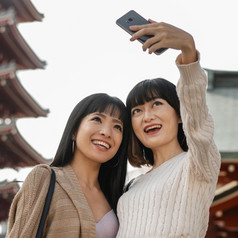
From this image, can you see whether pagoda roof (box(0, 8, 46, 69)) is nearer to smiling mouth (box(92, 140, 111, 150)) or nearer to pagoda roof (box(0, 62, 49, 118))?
pagoda roof (box(0, 62, 49, 118))

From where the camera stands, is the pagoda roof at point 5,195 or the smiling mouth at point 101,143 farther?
the pagoda roof at point 5,195

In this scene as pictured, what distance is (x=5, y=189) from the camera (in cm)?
→ 1095

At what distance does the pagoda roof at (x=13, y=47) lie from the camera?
1124cm

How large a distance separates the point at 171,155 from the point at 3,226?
42.5ft

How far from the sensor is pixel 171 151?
2.62m

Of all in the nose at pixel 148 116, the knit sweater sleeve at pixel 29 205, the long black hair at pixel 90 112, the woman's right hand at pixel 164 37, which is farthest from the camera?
the long black hair at pixel 90 112

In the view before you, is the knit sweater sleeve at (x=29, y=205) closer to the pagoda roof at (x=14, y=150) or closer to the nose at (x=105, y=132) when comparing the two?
the nose at (x=105, y=132)

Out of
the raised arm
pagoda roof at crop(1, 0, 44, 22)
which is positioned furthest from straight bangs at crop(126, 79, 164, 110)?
pagoda roof at crop(1, 0, 44, 22)

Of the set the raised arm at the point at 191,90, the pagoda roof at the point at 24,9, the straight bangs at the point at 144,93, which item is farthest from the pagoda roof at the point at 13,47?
the raised arm at the point at 191,90

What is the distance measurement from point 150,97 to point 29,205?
2.98 ft

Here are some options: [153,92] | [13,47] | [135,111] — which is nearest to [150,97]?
[153,92]

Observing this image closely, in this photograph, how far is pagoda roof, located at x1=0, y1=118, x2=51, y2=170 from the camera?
431 inches

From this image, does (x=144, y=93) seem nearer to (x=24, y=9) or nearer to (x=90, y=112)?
(x=90, y=112)

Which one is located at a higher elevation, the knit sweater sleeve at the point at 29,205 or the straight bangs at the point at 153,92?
the straight bangs at the point at 153,92
